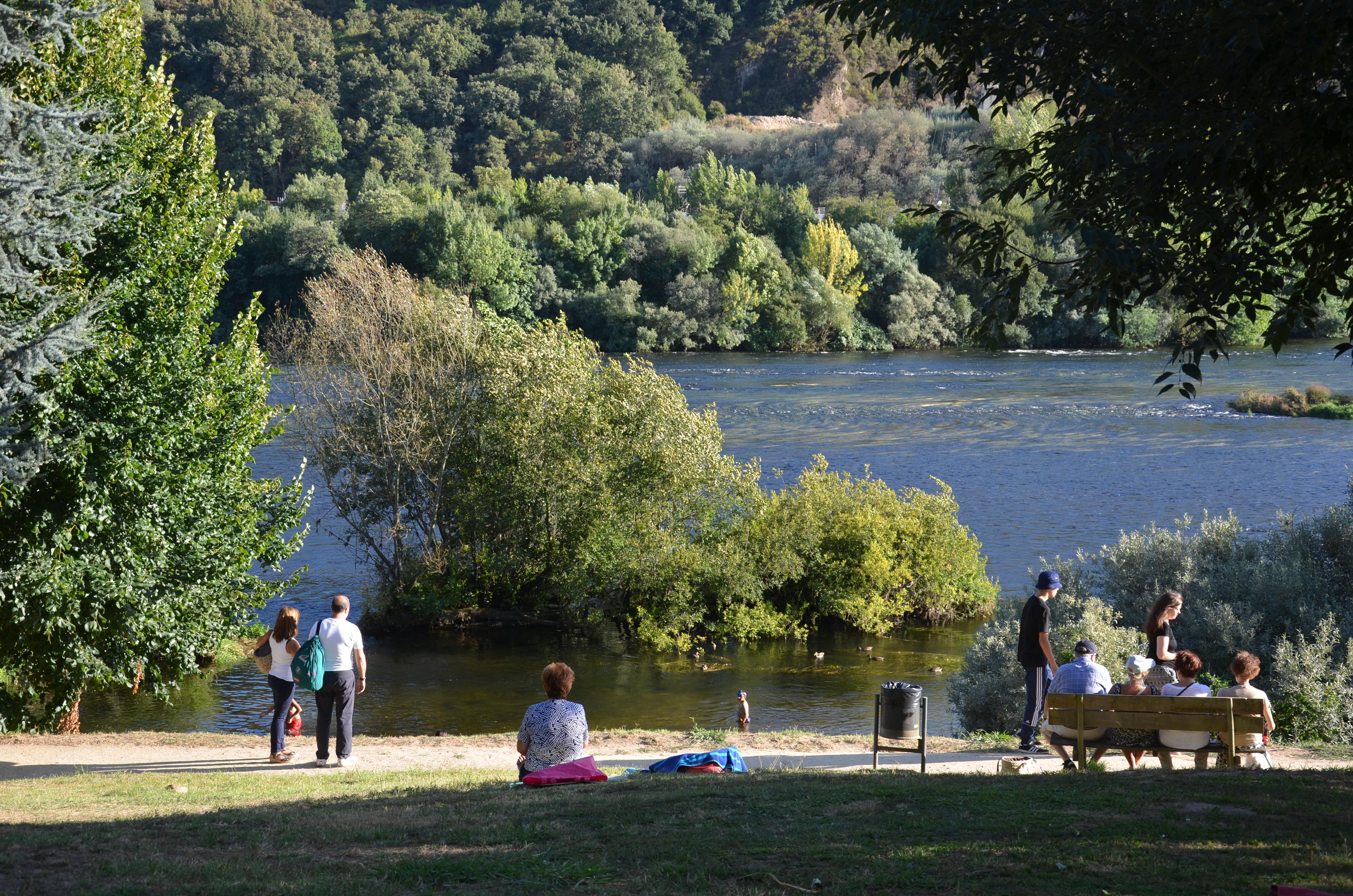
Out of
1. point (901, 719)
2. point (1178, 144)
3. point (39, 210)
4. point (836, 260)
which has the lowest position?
point (901, 719)

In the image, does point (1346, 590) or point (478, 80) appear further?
point (478, 80)

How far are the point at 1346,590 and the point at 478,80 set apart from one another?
123779 mm

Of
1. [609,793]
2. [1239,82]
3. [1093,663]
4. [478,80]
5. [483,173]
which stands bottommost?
[609,793]

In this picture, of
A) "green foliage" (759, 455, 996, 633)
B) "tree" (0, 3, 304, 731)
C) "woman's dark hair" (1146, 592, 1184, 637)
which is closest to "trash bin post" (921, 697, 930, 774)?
"woman's dark hair" (1146, 592, 1184, 637)

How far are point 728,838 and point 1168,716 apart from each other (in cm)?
432

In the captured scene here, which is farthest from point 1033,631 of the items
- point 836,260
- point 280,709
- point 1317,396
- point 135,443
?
point 836,260

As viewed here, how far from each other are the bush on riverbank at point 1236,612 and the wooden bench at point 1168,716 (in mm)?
4897

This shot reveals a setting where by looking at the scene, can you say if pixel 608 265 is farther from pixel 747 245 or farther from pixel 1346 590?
pixel 1346 590

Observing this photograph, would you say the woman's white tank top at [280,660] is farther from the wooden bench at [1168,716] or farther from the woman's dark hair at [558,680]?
the wooden bench at [1168,716]

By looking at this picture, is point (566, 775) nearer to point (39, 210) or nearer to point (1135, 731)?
point (1135, 731)

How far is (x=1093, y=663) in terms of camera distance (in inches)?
392

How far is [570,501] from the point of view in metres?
24.6

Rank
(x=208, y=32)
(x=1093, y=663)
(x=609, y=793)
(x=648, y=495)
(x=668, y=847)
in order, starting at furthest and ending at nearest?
(x=208, y=32), (x=648, y=495), (x=1093, y=663), (x=609, y=793), (x=668, y=847)

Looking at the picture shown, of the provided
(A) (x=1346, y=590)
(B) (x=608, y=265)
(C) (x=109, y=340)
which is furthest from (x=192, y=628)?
(B) (x=608, y=265)
